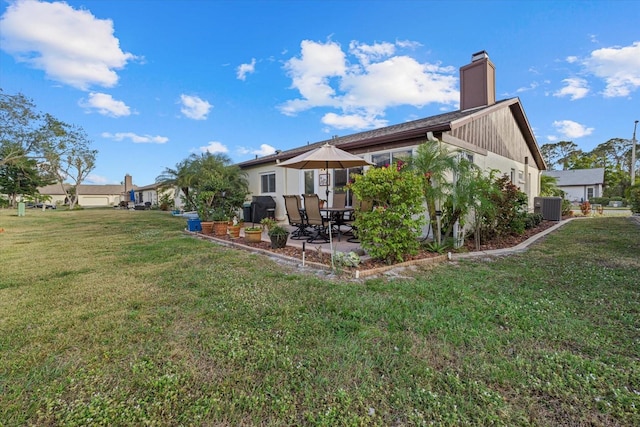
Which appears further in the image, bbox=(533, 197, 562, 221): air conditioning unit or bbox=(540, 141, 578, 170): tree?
bbox=(540, 141, 578, 170): tree

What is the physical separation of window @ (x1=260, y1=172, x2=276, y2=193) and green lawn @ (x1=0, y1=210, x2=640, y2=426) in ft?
29.0

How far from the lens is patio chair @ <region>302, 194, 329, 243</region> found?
6.68 metres

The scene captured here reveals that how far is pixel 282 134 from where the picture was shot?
63.7ft

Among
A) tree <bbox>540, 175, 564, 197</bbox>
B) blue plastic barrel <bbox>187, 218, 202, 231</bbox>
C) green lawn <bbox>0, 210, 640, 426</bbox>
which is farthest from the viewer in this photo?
tree <bbox>540, 175, 564, 197</bbox>

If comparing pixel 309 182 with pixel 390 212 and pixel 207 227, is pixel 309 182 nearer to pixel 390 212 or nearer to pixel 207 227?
pixel 207 227

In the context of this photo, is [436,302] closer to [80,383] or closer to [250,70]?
[80,383]

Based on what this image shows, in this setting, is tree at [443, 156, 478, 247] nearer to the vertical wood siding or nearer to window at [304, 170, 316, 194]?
the vertical wood siding

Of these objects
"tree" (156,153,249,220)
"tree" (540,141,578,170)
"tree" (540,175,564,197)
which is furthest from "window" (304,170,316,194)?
"tree" (540,141,578,170)

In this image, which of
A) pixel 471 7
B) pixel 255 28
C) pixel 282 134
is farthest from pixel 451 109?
pixel 282 134

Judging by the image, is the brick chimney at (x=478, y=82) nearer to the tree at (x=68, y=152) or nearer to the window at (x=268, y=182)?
the window at (x=268, y=182)

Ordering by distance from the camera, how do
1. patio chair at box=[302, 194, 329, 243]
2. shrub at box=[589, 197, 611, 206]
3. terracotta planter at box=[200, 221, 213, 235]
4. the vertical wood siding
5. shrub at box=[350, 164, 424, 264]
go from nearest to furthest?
shrub at box=[350, 164, 424, 264] < patio chair at box=[302, 194, 329, 243] < the vertical wood siding < terracotta planter at box=[200, 221, 213, 235] < shrub at box=[589, 197, 611, 206]

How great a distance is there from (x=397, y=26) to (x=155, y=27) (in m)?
9.03

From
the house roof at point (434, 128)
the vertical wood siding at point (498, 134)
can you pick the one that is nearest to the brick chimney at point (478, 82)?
the house roof at point (434, 128)

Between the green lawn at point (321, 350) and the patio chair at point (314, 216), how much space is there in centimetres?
267
